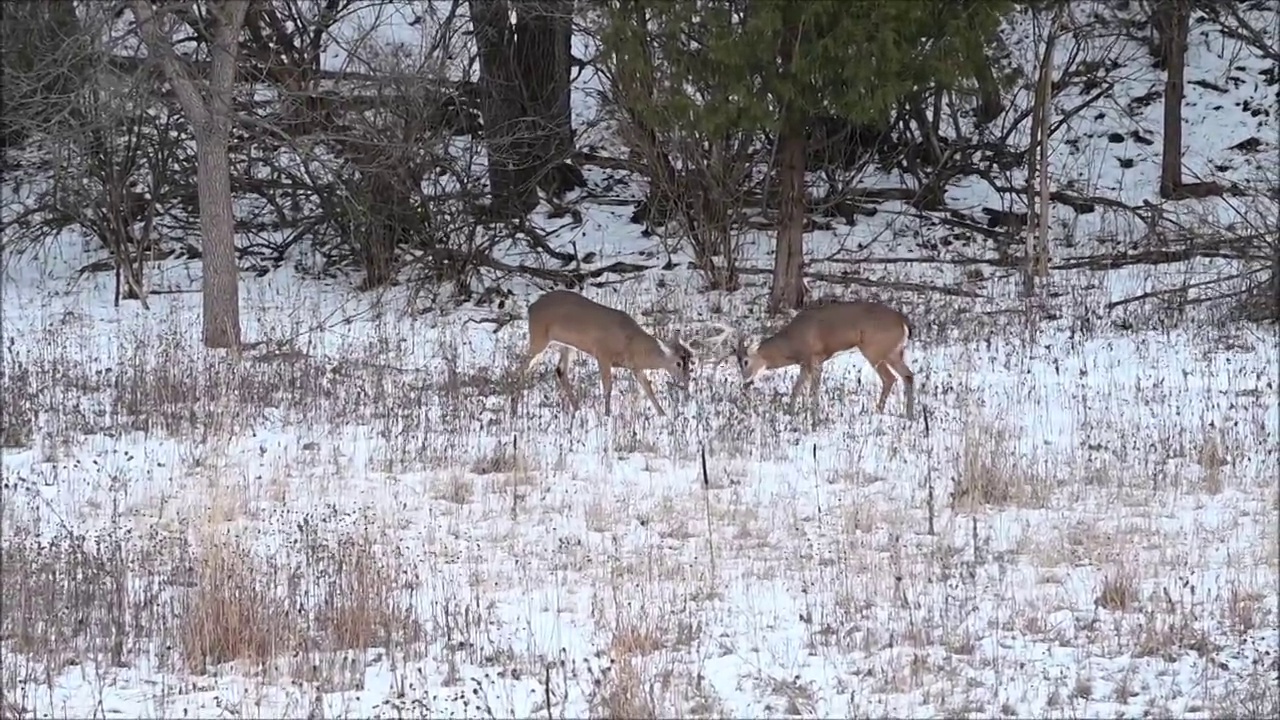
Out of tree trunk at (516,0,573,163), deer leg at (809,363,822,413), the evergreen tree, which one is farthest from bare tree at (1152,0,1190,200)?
deer leg at (809,363,822,413)

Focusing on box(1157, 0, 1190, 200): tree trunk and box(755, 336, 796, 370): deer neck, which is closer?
box(755, 336, 796, 370): deer neck

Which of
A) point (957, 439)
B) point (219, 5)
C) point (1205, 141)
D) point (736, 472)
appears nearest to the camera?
point (736, 472)

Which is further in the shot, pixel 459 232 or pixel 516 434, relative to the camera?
pixel 459 232

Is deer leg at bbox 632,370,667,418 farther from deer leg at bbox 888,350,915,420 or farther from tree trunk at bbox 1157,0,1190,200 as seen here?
tree trunk at bbox 1157,0,1190,200

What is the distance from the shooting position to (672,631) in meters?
6.45

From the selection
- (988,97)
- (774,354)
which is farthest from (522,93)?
(774,354)

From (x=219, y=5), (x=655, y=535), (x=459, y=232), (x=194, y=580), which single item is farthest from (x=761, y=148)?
(x=194, y=580)

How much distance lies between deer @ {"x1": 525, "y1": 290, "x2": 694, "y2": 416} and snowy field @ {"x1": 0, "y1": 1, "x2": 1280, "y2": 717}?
0.78 ft

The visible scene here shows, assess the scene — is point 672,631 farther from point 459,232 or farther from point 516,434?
point 459,232

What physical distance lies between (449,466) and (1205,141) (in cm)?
1648

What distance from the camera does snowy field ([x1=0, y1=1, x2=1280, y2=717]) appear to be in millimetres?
5984

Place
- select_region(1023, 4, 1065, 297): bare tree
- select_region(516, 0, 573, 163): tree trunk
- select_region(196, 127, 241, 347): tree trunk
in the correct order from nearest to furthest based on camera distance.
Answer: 1. select_region(196, 127, 241, 347): tree trunk
2. select_region(1023, 4, 1065, 297): bare tree
3. select_region(516, 0, 573, 163): tree trunk

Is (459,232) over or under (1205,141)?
under

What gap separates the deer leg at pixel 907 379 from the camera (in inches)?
→ 459
